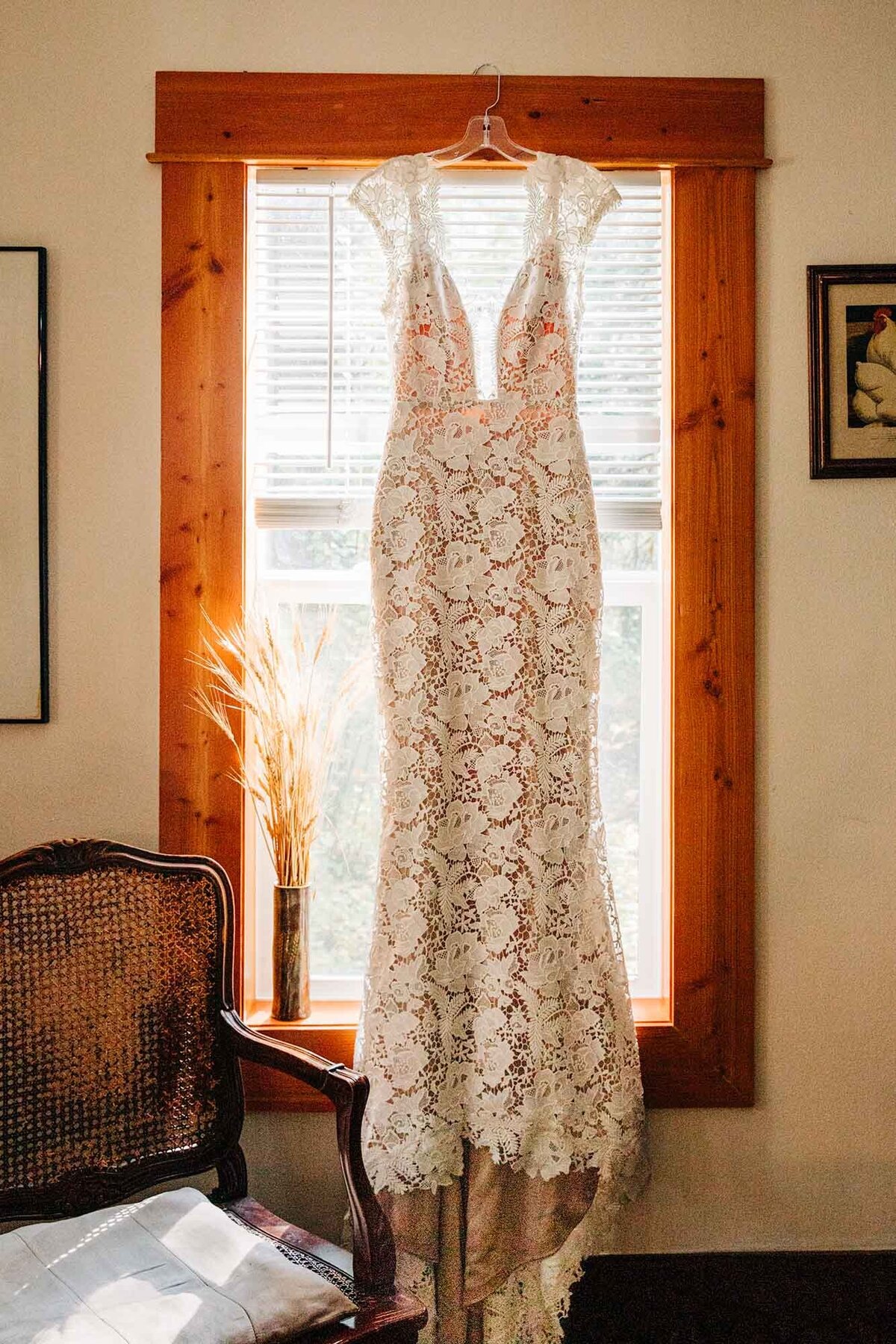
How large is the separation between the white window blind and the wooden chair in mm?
779

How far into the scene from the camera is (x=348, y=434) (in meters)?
1.89

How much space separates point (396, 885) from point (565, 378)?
92cm

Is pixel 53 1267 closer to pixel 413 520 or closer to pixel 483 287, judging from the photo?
pixel 413 520

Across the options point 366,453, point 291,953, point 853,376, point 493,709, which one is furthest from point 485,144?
point 291,953

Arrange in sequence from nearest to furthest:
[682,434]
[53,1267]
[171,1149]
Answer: [53,1267] → [171,1149] → [682,434]

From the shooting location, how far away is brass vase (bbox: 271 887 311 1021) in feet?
5.78

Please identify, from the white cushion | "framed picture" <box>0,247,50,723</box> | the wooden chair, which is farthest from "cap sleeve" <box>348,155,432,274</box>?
the white cushion

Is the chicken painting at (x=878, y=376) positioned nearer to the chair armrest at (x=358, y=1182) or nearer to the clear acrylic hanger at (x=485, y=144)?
the clear acrylic hanger at (x=485, y=144)

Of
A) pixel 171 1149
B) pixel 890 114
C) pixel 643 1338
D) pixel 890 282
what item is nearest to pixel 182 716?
pixel 171 1149

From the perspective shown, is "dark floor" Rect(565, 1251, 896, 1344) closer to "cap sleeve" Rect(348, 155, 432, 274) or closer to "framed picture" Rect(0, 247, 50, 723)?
"framed picture" Rect(0, 247, 50, 723)

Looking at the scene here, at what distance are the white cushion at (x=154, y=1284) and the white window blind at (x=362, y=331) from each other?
1.25m

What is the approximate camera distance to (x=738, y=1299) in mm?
1763

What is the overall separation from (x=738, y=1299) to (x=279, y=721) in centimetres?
140

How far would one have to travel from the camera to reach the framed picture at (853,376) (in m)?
1.84
